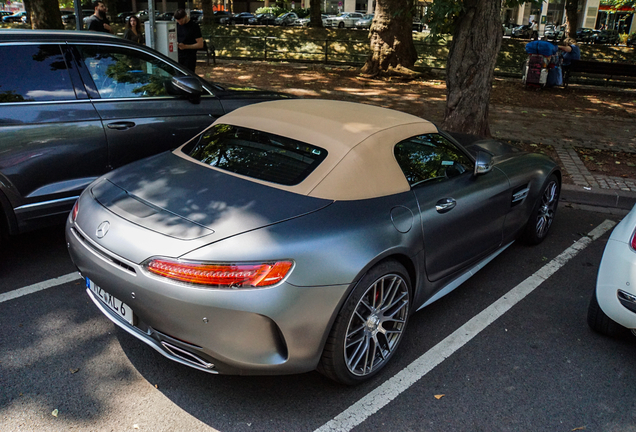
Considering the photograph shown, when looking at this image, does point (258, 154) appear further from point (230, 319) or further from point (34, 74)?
point (34, 74)

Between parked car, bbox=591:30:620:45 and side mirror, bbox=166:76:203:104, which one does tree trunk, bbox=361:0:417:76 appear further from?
parked car, bbox=591:30:620:45

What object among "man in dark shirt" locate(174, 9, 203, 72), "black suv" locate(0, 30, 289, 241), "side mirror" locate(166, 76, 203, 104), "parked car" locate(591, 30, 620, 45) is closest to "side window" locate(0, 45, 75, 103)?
"black suv" locate(0, 30, 289, 241)

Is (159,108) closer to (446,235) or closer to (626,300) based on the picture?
(446,235)

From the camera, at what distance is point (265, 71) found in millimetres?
17234

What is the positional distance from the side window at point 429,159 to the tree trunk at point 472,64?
4.66 metres

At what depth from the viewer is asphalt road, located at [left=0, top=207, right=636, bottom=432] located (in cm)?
293

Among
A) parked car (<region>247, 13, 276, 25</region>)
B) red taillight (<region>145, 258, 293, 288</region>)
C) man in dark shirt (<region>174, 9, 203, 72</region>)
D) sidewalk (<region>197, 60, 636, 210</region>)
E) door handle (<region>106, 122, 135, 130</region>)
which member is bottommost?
sidewalk (<region>197, 60, 636, 210</region>)

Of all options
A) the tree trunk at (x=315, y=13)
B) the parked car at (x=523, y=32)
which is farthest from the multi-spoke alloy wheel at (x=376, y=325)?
the parked car at (x=523, y=32)

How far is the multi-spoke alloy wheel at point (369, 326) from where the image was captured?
293cm

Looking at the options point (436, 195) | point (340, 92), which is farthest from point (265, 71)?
point (436, 195)

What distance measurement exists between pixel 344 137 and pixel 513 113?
9.70 meters

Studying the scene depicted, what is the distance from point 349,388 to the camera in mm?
3217

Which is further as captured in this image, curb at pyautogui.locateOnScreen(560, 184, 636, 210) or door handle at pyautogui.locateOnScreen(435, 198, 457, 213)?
curb at pyautogui.locateOnScreen(560, 184, 636, 210)

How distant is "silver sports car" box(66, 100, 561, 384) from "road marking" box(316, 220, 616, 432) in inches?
5.8
